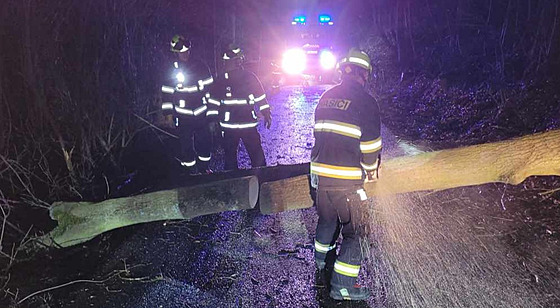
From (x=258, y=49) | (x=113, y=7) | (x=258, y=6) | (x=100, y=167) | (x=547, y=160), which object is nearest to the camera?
(x=547, y=160)

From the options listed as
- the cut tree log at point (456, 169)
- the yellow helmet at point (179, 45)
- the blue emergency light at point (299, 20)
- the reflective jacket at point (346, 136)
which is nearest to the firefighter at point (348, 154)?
the reflective jacket at point (346, 136)

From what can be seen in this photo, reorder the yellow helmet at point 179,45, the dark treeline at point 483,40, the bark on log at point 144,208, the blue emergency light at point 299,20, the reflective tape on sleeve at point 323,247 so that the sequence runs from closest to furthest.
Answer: the reflective tape on sleeve at point 323,247 → the bark on log at point 144,208 → the yellow helmet at point 179,45 → the dark treeline at point 483,40 → the blue emergency light at point 299,20

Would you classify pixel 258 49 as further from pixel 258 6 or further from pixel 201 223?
pixel 201 223

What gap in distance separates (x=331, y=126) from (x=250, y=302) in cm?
152

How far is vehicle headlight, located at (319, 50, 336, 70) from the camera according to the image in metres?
17.4

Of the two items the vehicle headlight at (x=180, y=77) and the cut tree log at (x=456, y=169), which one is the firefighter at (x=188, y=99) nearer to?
the vehicle headlight at (x=180, y=77)

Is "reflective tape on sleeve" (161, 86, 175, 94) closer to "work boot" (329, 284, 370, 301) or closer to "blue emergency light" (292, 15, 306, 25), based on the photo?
"work boot" (329, 284, 370, 301)

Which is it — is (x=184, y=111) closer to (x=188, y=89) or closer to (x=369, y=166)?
(x=188, y=89)

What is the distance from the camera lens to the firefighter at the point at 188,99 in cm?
536

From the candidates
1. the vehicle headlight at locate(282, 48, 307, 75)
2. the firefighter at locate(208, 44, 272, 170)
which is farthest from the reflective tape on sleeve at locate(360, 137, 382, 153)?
the vehicle headlight at locate(282, 48, 307, 75)

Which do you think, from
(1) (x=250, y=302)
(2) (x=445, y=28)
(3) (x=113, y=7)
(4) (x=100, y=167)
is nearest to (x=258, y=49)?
(2) (x=445, y=28)

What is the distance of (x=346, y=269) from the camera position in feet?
10.1

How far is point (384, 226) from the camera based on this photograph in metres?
4.29

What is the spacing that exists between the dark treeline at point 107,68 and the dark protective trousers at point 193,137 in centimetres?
117
